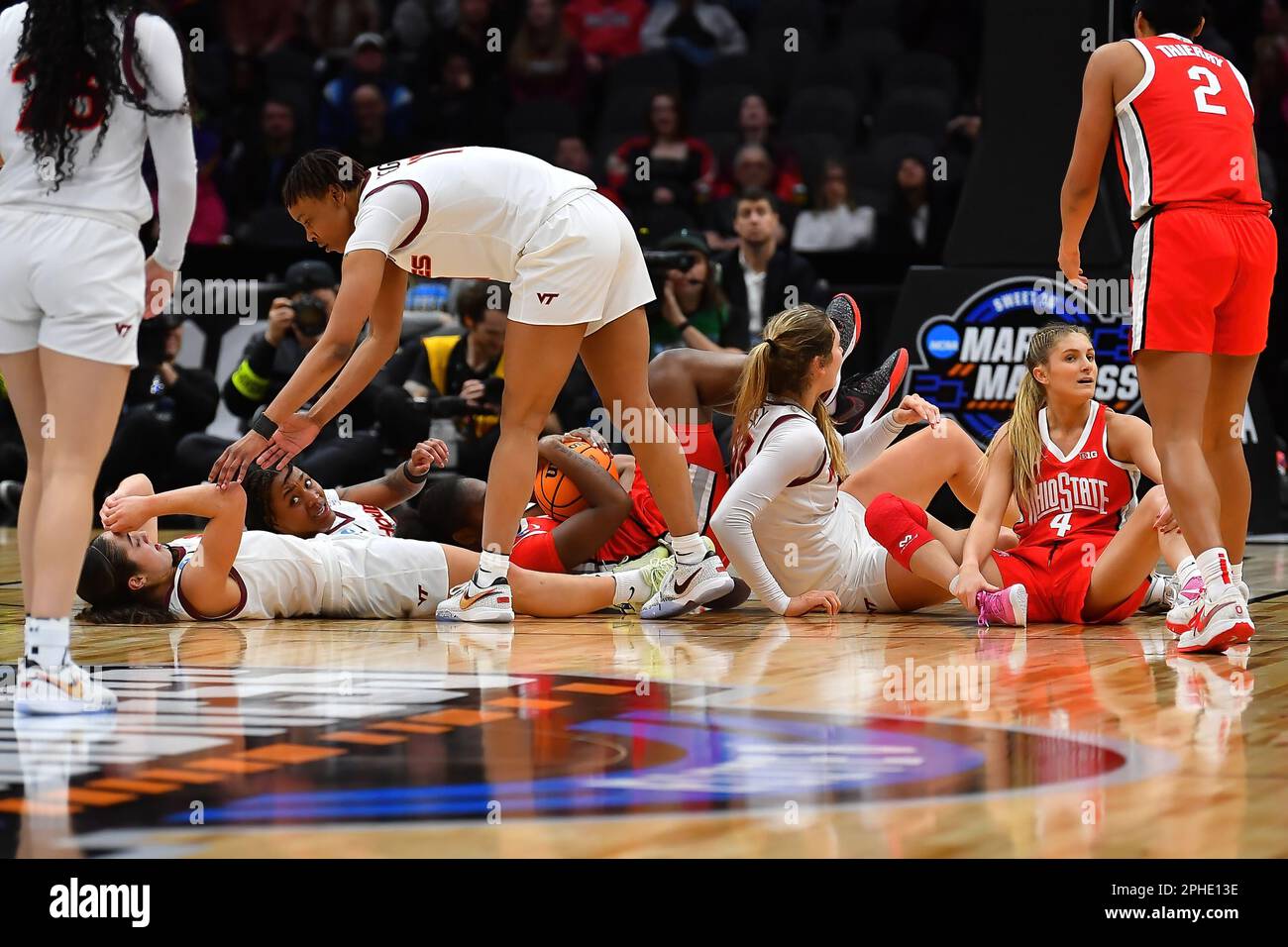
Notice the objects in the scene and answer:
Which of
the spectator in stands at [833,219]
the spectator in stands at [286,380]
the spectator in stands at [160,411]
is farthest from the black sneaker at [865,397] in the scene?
the spectator in stands at [833,219]

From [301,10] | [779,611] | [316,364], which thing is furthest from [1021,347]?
[301,10]

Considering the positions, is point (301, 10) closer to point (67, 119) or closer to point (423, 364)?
point (423, 364)

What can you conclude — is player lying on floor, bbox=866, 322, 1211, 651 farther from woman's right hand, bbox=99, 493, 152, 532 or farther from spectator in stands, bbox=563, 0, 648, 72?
spectator in stands, bbox=563, 0, 648, 72

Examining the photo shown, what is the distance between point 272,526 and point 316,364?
0.92m

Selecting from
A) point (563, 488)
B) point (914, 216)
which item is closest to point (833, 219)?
point (914, 216)

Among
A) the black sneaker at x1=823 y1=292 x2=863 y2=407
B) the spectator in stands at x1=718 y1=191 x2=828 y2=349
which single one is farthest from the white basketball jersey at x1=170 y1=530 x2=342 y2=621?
the spectator in stands at x1=718 y1=191 x2=828 y2=349

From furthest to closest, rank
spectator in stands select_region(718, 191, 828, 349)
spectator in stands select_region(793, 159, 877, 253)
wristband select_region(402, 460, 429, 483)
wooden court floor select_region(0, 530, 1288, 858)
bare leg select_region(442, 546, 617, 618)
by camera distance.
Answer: spectator in stands select_region(793, 159, 877, 253)
spectator in stands select_region(718, 191, 828, 349)
wristband select_region(402, 460, 429, 483)
bare leg select_region(442, 546, 617, 618)
wooden court floor select_region(0, 530, 1288, 858)

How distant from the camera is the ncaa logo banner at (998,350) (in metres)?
5.83

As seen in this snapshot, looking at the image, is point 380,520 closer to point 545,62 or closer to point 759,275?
point 759,275

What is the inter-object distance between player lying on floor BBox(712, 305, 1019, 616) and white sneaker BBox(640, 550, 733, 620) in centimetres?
9

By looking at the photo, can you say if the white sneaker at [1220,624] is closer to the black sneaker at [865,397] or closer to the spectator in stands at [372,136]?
the black sneaker at [865,397]

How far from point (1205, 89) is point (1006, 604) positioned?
126 cm

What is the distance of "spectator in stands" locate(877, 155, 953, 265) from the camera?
7.61 metres

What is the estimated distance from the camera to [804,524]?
4215 mm
